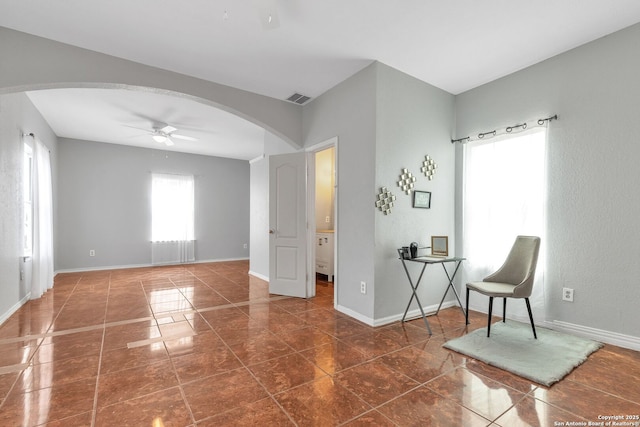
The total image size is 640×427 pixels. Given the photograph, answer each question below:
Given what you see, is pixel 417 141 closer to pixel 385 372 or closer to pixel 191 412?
pixel 385 372

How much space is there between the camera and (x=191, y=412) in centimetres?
175

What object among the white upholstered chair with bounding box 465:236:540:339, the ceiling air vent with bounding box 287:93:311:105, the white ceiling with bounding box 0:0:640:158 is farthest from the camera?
the ceiling air vent with bounding box 287:93:311:105

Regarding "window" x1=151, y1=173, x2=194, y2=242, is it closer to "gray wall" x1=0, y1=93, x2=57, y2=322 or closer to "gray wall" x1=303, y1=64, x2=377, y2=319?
"gray wall" x1=0, y1=93, x2=57, y2=322

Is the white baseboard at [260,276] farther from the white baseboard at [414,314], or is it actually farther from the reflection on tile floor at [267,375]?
the white baseboard at [414,314]

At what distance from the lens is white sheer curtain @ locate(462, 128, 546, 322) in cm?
318

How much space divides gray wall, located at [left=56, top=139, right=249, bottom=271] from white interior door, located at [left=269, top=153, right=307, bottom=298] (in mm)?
3946

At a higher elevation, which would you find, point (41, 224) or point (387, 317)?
point (41, 224)

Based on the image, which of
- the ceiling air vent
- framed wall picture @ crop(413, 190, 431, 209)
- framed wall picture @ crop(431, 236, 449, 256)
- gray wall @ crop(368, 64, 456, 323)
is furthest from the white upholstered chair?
the ceiling air vent

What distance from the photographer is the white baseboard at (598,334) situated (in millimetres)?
2588

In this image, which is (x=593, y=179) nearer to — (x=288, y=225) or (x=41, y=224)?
(x=288, y=225)

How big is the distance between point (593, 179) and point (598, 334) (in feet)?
4.74

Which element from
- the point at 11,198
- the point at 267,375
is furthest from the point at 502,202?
the point at 11,198

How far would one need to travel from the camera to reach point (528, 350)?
2543mm

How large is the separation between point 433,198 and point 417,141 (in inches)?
29.4
